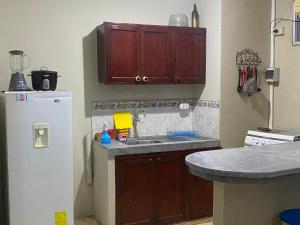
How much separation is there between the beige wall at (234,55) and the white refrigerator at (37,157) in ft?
5.84

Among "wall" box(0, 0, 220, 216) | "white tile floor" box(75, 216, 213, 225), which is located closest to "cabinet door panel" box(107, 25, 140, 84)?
"wall" box(0, 0, 220, 216)

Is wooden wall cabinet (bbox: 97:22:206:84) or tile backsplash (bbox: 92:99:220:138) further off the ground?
wooden wall cabinet (bbox: 97:22:206:84)

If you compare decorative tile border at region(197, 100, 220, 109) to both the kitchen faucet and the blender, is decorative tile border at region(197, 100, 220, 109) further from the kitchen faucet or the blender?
the blender

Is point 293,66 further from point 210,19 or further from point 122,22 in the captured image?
point 122,22

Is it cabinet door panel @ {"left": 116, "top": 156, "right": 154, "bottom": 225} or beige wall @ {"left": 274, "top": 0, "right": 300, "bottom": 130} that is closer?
cabinet door panel @ {"left": 116, "top": 156, "right": 154, "bottom": 225}

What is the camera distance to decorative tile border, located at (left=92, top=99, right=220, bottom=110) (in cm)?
388

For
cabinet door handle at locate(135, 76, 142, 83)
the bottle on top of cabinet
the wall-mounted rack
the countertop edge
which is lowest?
the countertop edge

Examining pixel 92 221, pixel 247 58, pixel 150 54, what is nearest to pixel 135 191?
pixel 92 221

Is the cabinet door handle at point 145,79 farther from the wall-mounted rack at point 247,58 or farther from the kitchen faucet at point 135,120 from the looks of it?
the wall-mounted rack at point 247,58

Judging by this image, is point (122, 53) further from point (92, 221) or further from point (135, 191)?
point (92, 221)

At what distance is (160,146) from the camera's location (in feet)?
11.5

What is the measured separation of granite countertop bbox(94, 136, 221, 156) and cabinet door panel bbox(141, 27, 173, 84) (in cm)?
73

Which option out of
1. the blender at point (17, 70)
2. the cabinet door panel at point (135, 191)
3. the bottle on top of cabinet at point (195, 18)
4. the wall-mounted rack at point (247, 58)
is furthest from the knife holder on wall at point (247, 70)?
the blender at point (17, 70)

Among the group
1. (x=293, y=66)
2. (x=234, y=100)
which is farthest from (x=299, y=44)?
(x=234, y=100)
